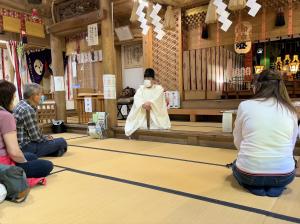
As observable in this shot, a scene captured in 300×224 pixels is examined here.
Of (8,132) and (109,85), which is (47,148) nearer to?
(8,132)

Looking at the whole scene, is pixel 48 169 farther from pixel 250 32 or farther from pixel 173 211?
pixel 250 32

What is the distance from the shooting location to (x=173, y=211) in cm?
175

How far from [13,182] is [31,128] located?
1178 millimetres

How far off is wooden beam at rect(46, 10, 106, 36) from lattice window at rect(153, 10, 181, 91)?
6.73ft

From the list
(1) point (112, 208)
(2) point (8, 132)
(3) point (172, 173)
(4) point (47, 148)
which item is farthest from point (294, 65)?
(2) point (8, 132)

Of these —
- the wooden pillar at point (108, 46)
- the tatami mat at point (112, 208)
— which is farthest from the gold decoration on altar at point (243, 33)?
the tatami mat at point (112, 208)

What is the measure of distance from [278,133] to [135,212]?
3.70 feet

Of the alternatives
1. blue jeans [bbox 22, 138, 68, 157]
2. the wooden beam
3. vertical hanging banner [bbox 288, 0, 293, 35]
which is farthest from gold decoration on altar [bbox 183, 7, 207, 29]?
blue jeans [bbox 22, 138, 68, 157]

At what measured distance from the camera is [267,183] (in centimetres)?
197

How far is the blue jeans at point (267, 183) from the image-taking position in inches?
76.7

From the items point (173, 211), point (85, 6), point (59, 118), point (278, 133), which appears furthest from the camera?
point (59, 118)

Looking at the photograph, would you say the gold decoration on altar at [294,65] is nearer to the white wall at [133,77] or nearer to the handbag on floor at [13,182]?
the white wall at [133,77]

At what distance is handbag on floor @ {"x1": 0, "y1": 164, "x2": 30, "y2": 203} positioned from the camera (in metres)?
1.94

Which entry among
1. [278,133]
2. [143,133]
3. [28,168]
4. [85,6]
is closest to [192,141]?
[143,133]
